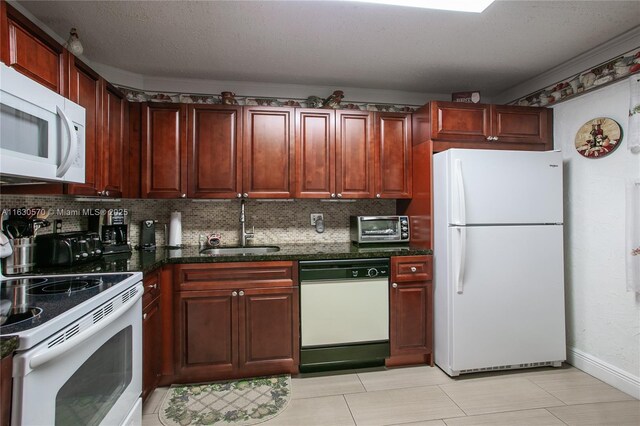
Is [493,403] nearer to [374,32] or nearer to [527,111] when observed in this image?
[527,111]

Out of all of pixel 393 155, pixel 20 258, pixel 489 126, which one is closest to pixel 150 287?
pixel 20 258

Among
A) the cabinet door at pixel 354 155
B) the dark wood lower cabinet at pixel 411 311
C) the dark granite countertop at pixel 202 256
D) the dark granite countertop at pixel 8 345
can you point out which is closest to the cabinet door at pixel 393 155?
the cabinet door at pixel 354 155

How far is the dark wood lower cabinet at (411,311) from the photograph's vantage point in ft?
8.16

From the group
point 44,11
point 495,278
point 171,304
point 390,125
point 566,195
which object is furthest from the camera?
point 390,125

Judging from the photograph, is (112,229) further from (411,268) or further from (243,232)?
(411,268)

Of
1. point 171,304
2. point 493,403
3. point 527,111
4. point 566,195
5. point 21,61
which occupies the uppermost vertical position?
point 527,111

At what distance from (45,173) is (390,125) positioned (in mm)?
2356

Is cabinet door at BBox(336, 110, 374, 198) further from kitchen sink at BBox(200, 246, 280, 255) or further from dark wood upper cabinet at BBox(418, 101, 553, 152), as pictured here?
kitchen sink at BBox(200, 246, 280, 255)

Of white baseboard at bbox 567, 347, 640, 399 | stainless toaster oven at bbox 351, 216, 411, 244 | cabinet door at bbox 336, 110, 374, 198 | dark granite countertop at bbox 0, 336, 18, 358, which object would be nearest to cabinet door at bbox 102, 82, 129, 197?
dark granite countertop at bbox 0, 336, 18, 358

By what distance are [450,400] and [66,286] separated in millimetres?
2252

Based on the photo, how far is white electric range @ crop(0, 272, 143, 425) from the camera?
0.90 meters

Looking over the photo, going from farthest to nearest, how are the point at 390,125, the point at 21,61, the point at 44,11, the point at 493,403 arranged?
the point at 390,125
the point at 493,403
the point at 44,11
the point at 21,61

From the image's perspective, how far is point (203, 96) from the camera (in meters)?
2.85

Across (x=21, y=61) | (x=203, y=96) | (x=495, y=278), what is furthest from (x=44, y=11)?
(x=495, y=278)
